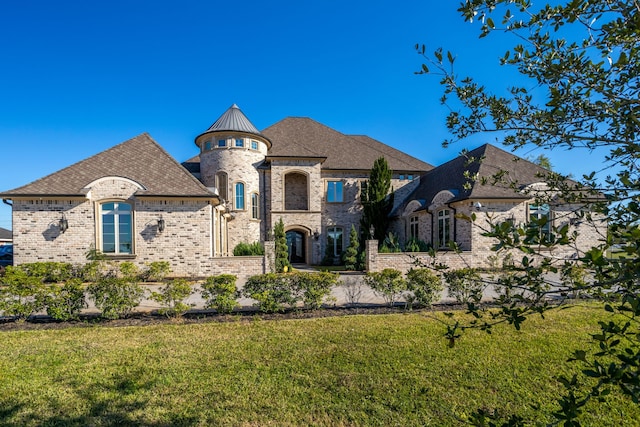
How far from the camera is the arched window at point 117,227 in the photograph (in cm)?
1419

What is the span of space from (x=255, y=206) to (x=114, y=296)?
548 inches

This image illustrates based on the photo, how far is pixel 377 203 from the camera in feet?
68.7

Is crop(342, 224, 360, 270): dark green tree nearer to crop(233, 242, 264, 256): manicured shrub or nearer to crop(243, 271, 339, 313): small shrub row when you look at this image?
crop(233, 242, 264, 256): manicured shrub

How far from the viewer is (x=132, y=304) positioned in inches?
300

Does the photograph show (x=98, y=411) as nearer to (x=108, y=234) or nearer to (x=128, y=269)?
(x=128, y=269)

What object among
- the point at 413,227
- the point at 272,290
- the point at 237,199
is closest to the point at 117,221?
the point at 237,199

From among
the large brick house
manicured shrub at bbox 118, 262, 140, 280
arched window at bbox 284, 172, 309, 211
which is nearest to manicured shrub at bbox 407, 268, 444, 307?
the large brick house

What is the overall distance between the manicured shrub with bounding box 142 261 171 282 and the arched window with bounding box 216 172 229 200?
7068mm

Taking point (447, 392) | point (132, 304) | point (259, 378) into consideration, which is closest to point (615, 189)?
point (447, 392)

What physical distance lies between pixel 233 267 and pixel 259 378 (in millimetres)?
9859

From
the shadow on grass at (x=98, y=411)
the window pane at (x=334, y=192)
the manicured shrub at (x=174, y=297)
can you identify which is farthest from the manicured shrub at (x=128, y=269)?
the window pane at (x=334, y=192)

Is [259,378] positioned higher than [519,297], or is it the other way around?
[519,297]

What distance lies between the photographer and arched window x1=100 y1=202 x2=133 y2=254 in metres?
14.2

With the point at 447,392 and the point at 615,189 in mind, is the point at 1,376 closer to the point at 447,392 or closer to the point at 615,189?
the point at 447,392
